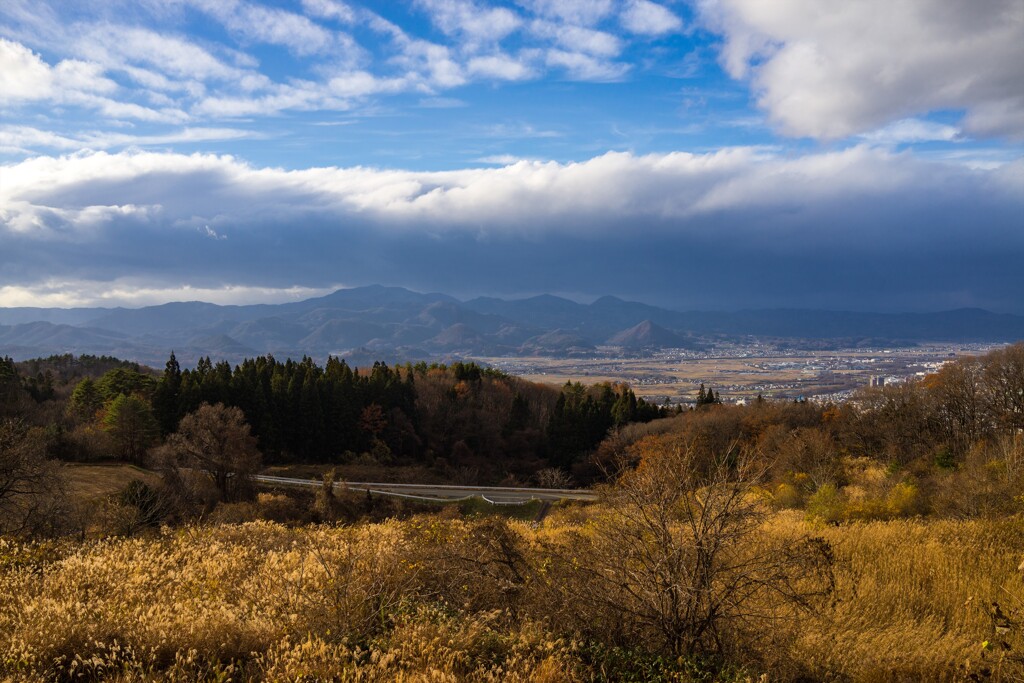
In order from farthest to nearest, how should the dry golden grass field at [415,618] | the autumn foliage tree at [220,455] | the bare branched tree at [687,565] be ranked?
the autumn foliage tree at [220,455]
the bare branched tree at [687,565]
the dry golden grass field at [415,618]

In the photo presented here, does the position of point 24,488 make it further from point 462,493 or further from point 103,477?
point 462,493

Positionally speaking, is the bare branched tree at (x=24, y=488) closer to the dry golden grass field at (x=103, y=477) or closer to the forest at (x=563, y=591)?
the forest at (x=563, y=591)

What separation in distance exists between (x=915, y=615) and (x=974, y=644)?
132 centimetres

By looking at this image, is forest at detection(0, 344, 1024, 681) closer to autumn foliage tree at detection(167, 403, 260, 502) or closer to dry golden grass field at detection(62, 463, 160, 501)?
dry golden grass field at detection(62, 463, 160, 501)

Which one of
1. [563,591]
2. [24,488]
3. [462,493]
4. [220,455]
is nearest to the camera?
[563,591]

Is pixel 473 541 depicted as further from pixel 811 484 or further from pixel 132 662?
pixel 811 484

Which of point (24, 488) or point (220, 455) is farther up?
point (24, 488)

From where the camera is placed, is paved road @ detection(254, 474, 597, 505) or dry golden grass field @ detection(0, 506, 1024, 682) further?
paved road @ detection(254, 474, 597, 505)

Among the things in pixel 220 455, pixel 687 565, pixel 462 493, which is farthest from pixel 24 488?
pixel 462 493

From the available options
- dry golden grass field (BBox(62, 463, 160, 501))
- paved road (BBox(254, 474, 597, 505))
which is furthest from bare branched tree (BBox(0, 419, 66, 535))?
paved road (BBox(254, 474, 597, 505))

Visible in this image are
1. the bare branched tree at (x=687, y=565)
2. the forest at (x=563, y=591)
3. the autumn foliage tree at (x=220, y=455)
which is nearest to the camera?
the forest at (x=563, y=591)

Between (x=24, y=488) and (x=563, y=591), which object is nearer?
(x=563, y=591)

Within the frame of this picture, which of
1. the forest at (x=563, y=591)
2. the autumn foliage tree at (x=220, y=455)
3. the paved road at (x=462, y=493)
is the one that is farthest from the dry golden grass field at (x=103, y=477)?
the forest at (x=563, y=591)

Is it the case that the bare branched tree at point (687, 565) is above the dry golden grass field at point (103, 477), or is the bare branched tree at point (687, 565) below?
above
